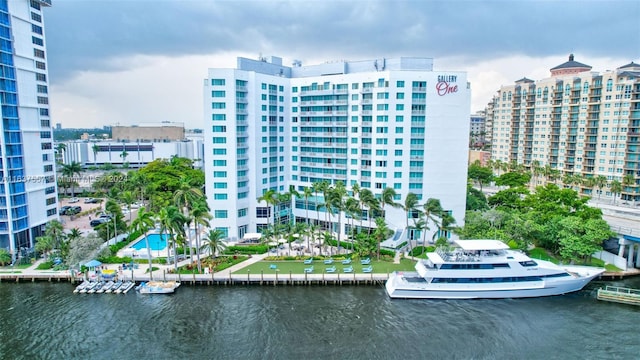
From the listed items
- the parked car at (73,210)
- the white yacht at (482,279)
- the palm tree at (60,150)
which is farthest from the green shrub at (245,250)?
the palm tree at (60,150)

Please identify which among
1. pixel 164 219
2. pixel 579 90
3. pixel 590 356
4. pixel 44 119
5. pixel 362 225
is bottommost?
pixel 590 356

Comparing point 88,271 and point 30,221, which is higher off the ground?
point 30,221

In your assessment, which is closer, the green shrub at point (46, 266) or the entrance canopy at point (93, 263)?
the entrance canopy at point (93, 263)

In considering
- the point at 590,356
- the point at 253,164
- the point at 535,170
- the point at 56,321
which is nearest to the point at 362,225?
the point at 253,164

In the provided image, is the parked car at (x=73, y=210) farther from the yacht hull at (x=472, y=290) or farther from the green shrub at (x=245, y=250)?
the yacht hull at (x=472, y=290)

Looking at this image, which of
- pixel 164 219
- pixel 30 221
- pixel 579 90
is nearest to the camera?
pixel 164 219

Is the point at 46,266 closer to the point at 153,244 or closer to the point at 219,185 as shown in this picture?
the point at 153,244

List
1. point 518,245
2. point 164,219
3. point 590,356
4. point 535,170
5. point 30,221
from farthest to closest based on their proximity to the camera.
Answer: point 535,170, point 30,221, point 518,245, point 164,219, point 590,356

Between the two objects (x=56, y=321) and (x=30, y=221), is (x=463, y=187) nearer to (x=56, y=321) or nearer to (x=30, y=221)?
(x=56, y=321)
